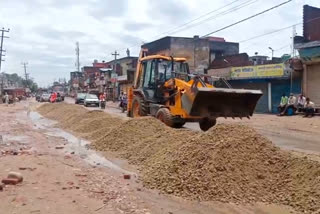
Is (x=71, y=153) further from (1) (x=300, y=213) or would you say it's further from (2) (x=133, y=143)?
(1) (x=300, y=213)

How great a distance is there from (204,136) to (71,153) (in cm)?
495

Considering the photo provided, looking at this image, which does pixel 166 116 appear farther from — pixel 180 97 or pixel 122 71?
pixel 122 71

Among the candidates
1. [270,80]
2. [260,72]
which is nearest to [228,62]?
[260,72]

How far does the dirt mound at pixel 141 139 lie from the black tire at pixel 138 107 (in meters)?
3.47

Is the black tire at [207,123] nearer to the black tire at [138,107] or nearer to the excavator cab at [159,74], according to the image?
the excavator cab at [159,74]

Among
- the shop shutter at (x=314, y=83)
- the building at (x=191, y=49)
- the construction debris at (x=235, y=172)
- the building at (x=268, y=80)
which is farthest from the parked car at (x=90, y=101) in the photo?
the construction debris at (x=235, y=172)

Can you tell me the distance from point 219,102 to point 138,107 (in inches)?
190

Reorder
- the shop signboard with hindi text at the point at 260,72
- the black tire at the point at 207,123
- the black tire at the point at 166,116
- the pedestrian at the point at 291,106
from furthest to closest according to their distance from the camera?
the shop signboard with hindi text at the point at 260,72 → the pedestrian at the point at 291,106 → the black tire at the point at 207,123 → the black tire at the point at 166,116

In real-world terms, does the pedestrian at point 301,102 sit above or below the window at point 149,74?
below

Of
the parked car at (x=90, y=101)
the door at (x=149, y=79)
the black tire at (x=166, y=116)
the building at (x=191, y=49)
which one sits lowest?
the parked car at (x=90, y=101)

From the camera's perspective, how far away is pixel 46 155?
1136 cm

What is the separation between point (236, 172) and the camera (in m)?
7.23

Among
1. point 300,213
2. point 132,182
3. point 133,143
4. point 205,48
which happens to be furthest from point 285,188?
point 205,48

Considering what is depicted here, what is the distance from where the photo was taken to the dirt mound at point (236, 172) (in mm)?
6676
